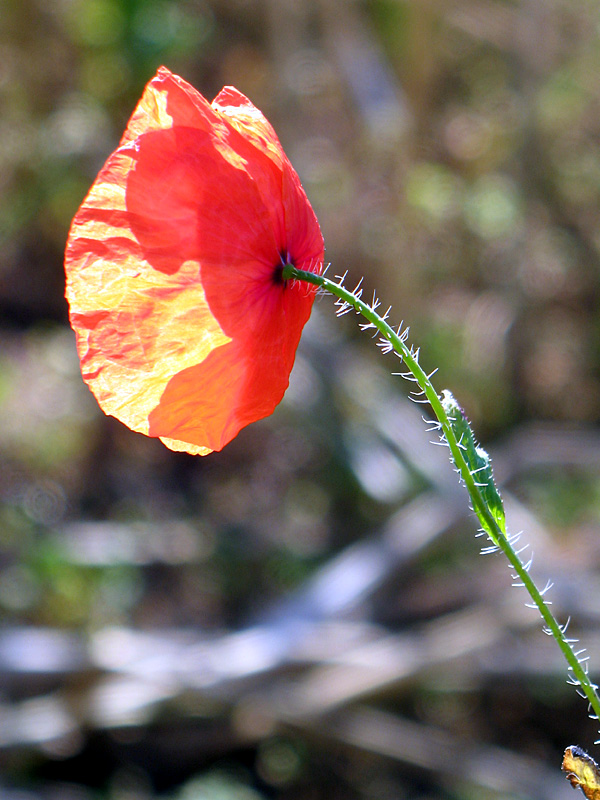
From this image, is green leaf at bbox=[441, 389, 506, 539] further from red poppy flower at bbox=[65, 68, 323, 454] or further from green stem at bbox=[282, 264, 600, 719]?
red poppy flower at bbox=[65, 68, 323, 454]

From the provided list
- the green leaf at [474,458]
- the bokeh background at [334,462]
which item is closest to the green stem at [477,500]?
the green leaf at [474,458]

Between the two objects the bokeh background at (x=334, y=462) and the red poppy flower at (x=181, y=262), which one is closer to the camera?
the red poppy flower at (x=181, y=262)

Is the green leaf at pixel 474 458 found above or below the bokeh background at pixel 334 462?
above

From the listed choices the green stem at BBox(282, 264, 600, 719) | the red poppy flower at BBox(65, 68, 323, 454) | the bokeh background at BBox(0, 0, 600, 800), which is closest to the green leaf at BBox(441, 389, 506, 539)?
the green stem at BBox(282, 264, 600, 719)

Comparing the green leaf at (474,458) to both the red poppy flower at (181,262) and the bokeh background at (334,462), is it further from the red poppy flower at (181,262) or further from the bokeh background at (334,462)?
the bokeh background at (334,462)

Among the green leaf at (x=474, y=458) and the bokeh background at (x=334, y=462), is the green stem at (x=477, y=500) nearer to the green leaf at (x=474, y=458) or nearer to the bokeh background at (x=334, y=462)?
the green leaf at (x=474, y=458)

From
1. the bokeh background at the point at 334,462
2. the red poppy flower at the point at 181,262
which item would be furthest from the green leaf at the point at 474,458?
the bokeh background at the point at 334,462

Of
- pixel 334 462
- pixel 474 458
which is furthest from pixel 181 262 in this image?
pixel 334 462
